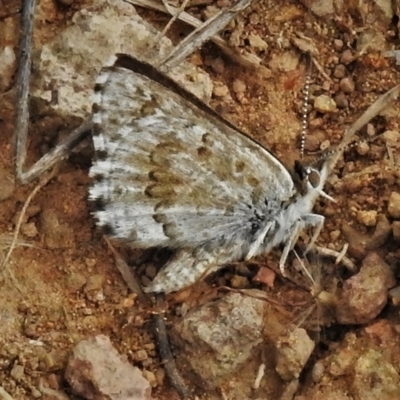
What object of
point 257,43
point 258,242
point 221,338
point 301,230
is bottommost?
point 221,338

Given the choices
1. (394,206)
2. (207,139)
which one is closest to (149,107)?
(207,139)

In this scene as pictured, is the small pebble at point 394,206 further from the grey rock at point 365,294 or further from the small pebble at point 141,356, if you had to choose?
the small pebble at point 141,356

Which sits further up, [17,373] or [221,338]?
[221,338]

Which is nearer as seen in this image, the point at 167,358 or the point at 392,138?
the point at 167,358

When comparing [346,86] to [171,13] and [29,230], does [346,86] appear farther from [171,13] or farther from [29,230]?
[29,230]

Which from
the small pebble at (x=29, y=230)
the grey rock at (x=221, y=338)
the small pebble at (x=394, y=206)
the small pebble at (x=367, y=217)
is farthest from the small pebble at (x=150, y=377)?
the small pebble at (x=394, y=206)

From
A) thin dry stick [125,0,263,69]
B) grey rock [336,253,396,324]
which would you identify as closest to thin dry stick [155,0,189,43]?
thin dry stick [125,0,263,69]

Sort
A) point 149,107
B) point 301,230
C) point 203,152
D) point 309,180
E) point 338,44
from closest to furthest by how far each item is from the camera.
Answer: point 149,107
point 203,152
point 309,180
point 301,230
point 338,44
